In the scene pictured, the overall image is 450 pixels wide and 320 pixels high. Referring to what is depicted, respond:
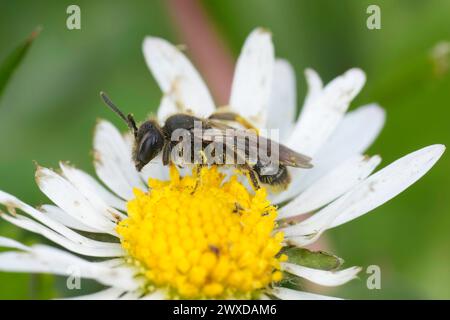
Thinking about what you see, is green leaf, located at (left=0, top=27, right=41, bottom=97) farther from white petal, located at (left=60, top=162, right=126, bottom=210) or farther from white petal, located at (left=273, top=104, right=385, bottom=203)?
white petal, located at (left=273, top=104, right=385, bottom=203)

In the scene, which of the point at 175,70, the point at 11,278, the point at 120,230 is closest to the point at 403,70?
the point at 175,70

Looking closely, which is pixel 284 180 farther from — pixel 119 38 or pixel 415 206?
pixel 119 38

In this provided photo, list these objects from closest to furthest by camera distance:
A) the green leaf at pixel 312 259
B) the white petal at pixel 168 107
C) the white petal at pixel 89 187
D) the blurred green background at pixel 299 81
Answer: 1. the green leaf at pixel 312 259
2. the white petal at pixel 89 187
3. the white petal at pixel 168 107
4. the blurred green background at pixel 299 81

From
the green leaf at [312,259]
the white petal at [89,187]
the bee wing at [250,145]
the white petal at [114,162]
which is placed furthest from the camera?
the white petal at [114,162]

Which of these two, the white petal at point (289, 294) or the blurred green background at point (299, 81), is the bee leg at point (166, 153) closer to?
the white petal at point (289, 294)

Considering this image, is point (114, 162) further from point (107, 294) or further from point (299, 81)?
point (299, 81)

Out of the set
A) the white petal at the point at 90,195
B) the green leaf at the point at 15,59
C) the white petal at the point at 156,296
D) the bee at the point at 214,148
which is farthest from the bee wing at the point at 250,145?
the green leaf at the point at 15,59

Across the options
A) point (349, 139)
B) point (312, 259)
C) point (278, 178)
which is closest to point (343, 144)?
point (349, 139)
